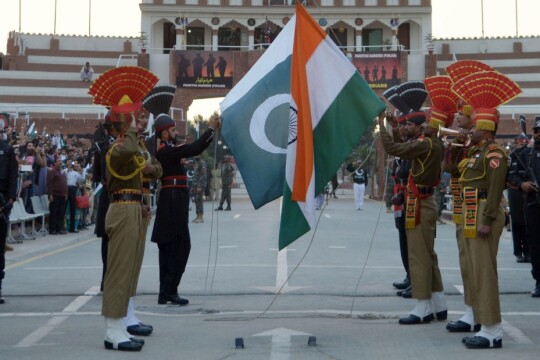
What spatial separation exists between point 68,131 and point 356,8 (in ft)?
85.5

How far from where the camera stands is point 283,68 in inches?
424

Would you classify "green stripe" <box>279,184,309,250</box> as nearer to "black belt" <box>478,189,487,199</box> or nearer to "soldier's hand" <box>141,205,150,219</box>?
"soldier's hand" <box>141,205,150,219</box>

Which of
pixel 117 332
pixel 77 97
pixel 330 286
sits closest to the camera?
pixel 117 332

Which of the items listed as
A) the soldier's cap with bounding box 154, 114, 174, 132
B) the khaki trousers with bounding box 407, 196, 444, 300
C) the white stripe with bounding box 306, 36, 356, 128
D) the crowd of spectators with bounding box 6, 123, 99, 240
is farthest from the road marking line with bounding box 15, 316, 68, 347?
the crowd of spectators with bounding box 6, 123, 99, 240

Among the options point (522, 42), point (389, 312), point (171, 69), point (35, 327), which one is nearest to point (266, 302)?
point (389, 312)

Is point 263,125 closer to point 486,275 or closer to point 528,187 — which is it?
point 486,275

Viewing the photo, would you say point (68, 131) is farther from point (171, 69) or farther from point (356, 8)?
point (356, 8)

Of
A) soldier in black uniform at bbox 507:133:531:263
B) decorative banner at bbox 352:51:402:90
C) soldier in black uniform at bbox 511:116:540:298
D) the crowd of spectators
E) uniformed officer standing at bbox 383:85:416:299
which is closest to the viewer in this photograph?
uniformed officer standing at bbox 383:85:416:299

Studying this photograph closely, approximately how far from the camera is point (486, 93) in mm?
9750

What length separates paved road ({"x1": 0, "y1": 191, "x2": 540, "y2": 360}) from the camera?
908 centimetres

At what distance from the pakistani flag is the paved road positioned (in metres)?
0.63

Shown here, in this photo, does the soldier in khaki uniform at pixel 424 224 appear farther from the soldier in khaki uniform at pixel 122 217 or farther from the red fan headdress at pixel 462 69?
the soldier in khaki uniform at pixel 122 217

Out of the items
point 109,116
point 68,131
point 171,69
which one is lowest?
point 109,116

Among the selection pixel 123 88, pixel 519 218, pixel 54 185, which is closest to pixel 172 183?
pixel 123 88
